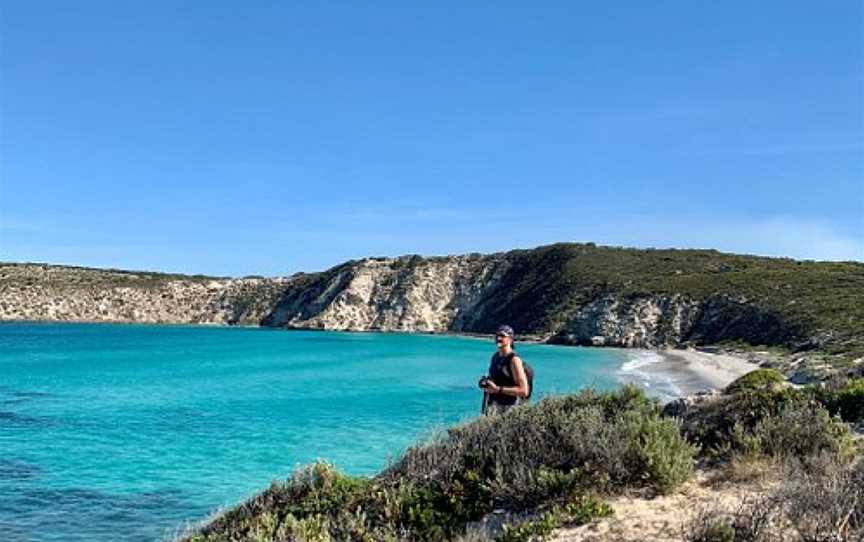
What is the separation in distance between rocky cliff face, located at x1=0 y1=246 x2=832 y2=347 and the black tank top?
187 ft

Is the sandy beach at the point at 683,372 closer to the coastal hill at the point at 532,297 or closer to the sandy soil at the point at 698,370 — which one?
the sandy soil at the point at 698,370

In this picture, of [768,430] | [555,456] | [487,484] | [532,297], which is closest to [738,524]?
[555,456]

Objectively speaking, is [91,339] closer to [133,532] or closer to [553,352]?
[553,352]

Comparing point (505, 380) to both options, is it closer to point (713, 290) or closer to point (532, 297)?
point (713, 290)

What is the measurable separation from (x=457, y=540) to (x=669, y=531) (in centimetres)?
163

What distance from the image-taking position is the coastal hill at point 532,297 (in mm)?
70250

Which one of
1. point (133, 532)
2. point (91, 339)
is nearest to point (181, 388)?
point (133, 532)

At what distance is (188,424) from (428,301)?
10177 centimetres

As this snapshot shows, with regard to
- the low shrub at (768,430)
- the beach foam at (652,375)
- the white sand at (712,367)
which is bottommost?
the beach foam at (652,375)

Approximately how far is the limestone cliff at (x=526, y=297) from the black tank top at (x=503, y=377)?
41775 millimetres

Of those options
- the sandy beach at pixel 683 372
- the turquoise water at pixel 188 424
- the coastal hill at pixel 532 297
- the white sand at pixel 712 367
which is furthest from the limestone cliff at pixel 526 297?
the turquoise water at pixel 188 424

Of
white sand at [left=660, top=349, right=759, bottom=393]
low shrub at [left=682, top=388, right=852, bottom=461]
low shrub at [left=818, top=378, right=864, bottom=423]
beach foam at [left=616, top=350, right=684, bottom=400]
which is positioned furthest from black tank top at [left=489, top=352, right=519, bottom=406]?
white sand at [left=660, top=349, right=759, bottom=393]

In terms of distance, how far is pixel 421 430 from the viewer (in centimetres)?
2378

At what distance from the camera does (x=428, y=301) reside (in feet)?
422
